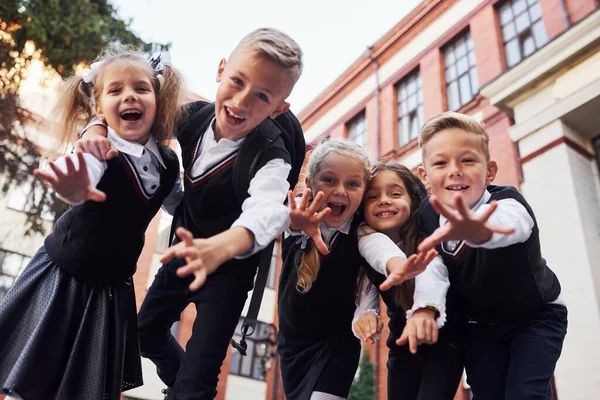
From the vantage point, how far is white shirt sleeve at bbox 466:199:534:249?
1.57 meters

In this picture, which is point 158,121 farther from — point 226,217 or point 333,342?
point 333,342

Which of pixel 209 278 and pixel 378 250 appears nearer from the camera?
pixel 378 250

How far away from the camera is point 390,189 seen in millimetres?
2176

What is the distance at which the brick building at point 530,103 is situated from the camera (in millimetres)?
5570

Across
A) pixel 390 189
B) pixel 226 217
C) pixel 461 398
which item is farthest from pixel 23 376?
pixel 461 398

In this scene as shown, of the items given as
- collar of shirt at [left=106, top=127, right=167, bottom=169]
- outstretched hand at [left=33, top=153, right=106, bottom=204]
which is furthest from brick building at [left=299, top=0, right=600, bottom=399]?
outstretched hand at [left=33, top=153, right=106, bottom=204]

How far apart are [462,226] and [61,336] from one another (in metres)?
1.37

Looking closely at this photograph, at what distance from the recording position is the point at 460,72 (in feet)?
30.7

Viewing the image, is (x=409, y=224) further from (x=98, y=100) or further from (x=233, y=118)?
(x=98, y=100)

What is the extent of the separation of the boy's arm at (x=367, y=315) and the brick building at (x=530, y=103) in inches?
62.8

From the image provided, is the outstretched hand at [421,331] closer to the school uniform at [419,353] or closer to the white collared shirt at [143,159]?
the school uniform at [419,353]

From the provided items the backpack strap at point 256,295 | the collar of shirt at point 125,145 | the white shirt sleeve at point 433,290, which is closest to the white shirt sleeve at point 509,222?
the white shirt sleeve at point 433,290

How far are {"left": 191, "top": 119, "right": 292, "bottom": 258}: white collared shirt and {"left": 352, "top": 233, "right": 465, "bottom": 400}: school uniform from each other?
0.45m

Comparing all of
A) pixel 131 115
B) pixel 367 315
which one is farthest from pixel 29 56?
pixel 367 315
